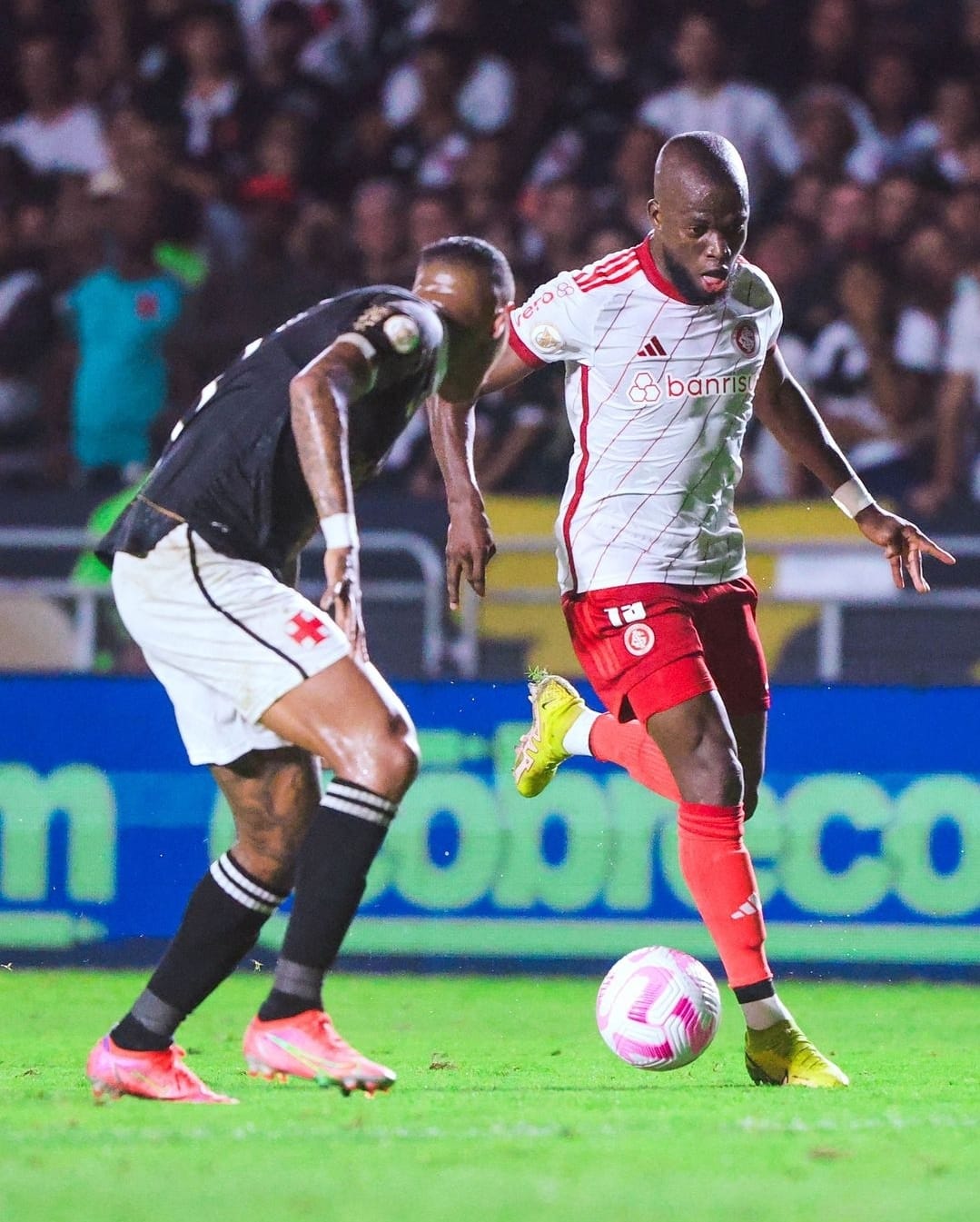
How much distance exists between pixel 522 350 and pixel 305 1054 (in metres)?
2.28

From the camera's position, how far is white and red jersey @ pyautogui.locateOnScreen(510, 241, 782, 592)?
5.97 metres

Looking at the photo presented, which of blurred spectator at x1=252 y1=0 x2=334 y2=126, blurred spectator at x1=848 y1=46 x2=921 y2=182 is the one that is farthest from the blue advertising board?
blurred spectator at x1=252 y1=0 x2=334 y2=126

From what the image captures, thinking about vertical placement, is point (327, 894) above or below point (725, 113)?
below

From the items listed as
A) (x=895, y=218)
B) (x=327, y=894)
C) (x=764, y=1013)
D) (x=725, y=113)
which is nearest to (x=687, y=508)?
(x=764, y=1013)

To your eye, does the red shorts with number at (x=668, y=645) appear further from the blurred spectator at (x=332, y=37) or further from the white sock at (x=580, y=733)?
the blurred spectator at (x=332, y=37)

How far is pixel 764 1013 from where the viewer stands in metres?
5.58

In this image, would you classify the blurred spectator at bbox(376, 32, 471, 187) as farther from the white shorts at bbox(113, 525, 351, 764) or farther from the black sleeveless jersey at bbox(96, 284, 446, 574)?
the white shorts at bbox(113, 525, 351, 764)

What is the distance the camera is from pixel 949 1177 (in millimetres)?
4020

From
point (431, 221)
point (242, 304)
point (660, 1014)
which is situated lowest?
point (660, 1014)

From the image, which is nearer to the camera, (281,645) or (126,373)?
(281,645)

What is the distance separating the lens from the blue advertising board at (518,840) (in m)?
8.82

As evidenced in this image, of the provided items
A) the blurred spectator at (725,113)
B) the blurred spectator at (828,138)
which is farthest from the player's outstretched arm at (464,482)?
the blurred spectator at (828,138)

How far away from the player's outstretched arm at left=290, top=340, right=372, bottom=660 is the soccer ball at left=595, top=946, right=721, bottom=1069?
1.43 metres

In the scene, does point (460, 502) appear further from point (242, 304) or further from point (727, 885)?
point (242, 304)
